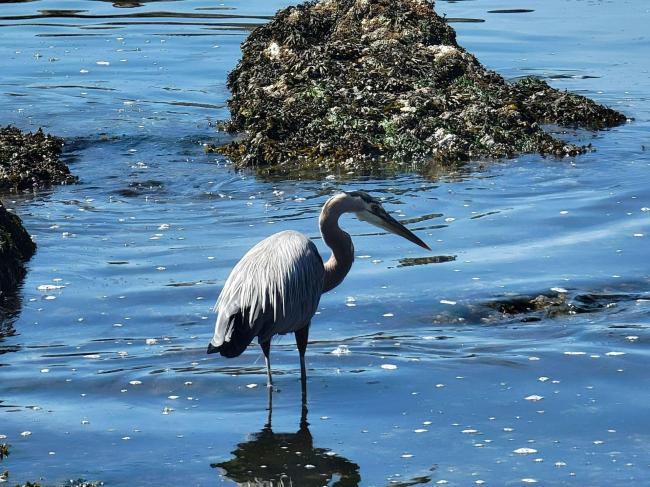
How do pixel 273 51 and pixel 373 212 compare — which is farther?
pixel 273 51

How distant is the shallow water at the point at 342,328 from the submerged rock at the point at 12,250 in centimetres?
21

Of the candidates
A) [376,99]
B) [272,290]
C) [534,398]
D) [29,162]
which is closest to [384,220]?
[272,290]

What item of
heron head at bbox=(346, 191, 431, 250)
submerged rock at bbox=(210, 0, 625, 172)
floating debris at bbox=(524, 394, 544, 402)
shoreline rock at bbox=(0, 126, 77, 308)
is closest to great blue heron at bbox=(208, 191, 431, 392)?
heron head at bbox=(346, 191, 431, 250)

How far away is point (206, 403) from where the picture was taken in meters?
8.74

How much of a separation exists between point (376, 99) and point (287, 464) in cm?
978

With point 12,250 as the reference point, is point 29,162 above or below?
above

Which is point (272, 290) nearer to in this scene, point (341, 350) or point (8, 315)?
point (341, 350)

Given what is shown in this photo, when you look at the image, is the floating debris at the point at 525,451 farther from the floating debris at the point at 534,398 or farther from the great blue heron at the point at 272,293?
the great blue heron at the point at 272,293

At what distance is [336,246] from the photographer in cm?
962

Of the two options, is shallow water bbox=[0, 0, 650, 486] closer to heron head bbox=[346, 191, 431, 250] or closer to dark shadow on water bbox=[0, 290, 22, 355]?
dark shadow on water bbox=[0, 290, 22, 355]

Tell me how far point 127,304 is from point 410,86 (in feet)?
24.2

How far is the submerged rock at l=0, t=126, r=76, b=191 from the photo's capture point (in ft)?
50.0

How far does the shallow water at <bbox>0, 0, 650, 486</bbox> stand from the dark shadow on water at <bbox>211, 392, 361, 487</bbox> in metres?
0.02

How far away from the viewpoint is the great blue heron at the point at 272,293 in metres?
8.58
